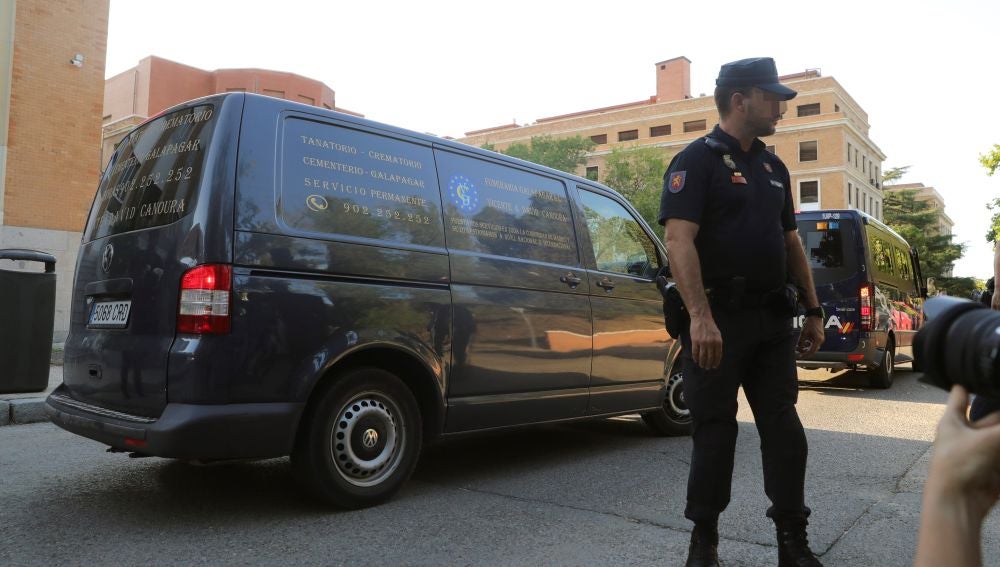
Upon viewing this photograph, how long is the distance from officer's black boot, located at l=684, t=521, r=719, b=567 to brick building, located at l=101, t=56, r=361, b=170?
39154mm

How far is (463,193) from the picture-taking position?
4277mm

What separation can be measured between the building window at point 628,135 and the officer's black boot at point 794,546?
212 ft

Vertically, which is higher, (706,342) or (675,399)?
(706,342)

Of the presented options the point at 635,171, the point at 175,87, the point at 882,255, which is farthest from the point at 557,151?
the point at 882,255

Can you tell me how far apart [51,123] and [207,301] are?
13331 mm

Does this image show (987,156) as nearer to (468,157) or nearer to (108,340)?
(468,157)

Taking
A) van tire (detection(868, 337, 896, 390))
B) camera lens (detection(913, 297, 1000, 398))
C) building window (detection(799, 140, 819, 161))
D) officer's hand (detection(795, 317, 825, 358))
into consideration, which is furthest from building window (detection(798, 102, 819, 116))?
camera lens (detection(913, 297, 1000, 398))

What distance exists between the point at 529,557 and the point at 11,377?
18.6ft

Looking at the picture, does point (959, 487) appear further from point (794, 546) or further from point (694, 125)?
point (694, 125)

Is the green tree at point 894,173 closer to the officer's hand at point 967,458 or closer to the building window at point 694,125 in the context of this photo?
the building window at point 694,125

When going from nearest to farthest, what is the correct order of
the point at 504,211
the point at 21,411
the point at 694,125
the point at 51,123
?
the point at 504,211, the point at 21,411, the point at 51,123, the point at 694,125

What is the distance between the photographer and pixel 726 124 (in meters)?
3.05

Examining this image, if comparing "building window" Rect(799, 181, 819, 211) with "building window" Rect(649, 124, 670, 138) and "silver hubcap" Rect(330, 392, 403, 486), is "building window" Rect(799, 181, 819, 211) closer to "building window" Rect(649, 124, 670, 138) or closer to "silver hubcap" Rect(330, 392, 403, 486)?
"building window" Rect(649, 124, 670, 138)

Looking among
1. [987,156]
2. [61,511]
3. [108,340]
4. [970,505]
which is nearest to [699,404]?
[970,505]
